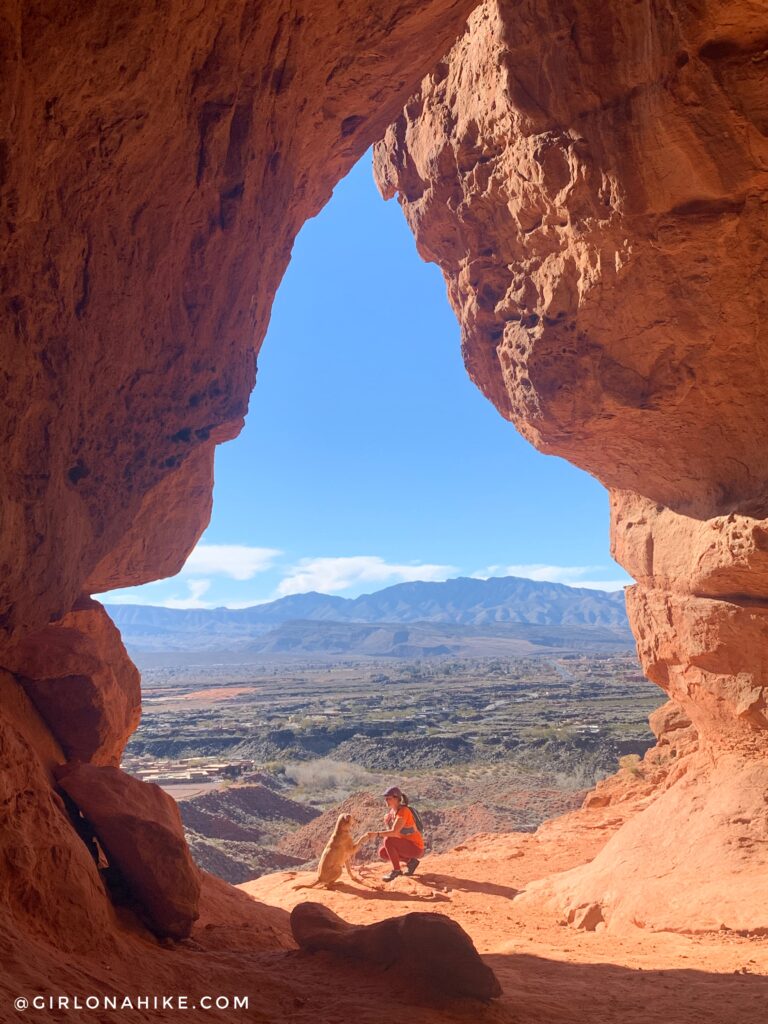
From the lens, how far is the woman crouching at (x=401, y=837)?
12.0 meters

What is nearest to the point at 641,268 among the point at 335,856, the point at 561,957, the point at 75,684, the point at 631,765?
the point at 561,957

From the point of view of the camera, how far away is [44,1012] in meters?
3.21

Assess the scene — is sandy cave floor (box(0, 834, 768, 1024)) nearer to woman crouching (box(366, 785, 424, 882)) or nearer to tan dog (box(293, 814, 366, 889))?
tan dog (box(293, 814, 366, 889))

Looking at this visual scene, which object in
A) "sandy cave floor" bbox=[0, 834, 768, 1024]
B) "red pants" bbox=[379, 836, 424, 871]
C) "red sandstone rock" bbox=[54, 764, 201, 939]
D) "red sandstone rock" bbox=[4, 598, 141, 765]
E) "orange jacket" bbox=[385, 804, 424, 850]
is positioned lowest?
"red pants" bbox=[379, 836, 424, 871]

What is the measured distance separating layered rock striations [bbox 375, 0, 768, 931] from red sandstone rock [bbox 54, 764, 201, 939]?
546 centimetres

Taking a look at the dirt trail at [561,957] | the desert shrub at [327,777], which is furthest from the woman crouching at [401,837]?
the desert shrub at [327,777]

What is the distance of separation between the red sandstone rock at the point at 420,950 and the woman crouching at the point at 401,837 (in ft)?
20.1

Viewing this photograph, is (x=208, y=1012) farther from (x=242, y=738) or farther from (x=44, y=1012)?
(x=242, y=738)

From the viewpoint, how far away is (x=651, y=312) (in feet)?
29.2

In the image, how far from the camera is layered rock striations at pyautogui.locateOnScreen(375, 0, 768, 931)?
7438 millimetres

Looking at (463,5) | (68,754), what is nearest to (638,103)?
(463,5)

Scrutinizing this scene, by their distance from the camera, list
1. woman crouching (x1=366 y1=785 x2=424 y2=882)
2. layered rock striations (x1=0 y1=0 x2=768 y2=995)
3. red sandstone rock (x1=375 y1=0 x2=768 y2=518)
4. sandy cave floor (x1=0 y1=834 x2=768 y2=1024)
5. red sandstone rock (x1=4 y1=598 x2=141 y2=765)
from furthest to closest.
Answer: woman crouching (x1=366 y1=785 x2=424 y2=882)
red sandstone rock (x1=4 y1=598 x2=141 y2=765)
red sandstone rock (x1=375 y1=0 x2=768 y2=518)
layered rock striations (x1=0 y1=0 x2=768 y2=995)
sandy cave floor (x1=0 y1=834 x2=768 y2=1024)

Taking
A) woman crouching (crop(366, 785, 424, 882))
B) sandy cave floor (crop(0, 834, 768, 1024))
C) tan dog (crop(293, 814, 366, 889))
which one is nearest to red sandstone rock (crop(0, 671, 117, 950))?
sandy cave floor (crop(0, 834, 768, 1024))

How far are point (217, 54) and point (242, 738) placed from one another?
113 ft
